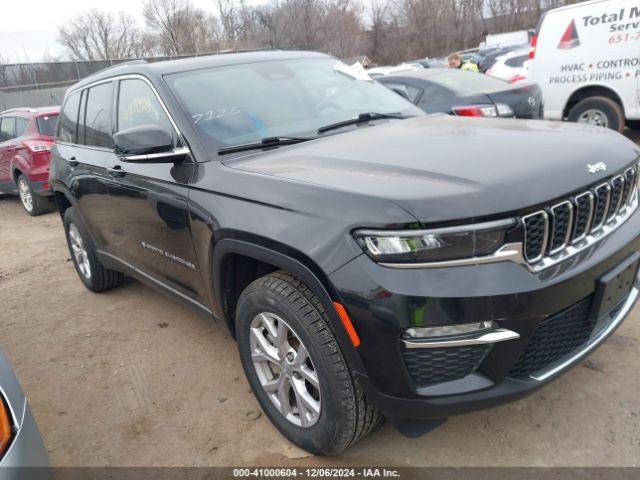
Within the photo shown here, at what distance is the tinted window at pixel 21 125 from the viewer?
8.23 meters

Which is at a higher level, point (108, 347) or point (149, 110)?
point (149, 110)

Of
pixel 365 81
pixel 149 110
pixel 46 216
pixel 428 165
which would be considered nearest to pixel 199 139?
pixel 149 110

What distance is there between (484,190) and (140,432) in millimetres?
2167

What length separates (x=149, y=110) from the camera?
3.09 metres

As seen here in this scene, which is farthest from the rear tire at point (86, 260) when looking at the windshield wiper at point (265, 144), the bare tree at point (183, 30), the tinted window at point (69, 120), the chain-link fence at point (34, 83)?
the bare tree at point (183, 30)

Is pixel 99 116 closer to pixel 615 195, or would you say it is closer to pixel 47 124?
pixel 615 195

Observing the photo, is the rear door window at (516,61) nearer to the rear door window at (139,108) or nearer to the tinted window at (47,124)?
the tinted window at (47,124)

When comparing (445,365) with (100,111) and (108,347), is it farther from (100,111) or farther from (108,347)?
(100,111)

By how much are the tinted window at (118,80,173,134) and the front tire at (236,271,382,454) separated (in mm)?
1154

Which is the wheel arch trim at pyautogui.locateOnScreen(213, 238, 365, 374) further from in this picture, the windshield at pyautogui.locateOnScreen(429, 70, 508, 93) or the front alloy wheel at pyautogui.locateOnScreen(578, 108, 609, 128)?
the front alloy wheel at pyautogui.locateOnScreen(578, 108, 609, 128)

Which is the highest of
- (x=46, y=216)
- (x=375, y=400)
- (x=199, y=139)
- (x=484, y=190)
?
(x=199, y=139)

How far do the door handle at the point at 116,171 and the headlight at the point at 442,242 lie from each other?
2100 mm

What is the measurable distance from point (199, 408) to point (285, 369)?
2.71 ft

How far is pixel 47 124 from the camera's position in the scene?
796cm
